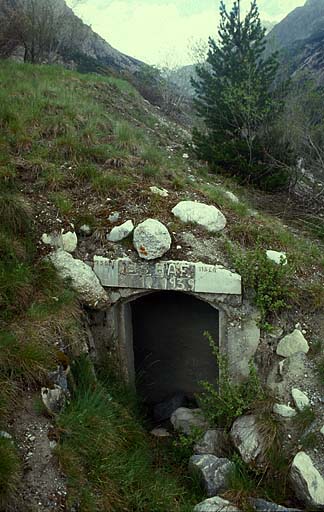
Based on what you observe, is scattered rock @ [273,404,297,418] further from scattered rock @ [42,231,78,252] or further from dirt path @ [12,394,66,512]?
scattered rock @ [42,231,78,252]

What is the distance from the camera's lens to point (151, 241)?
203 inches

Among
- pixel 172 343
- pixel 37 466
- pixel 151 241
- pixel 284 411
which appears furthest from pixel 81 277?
pixel 172 343

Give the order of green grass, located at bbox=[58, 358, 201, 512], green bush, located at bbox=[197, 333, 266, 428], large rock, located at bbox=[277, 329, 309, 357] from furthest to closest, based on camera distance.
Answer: large rock, located at bbox=[277, 329, 309, 357], green bush, located at bbox=[197, 333, 266, 428], green grass, located at bbox=[58, 358, 201, 512]

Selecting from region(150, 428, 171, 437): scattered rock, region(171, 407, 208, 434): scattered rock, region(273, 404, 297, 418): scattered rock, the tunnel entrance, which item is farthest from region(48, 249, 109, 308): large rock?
region(273, 404, 297, 418): scattered rock

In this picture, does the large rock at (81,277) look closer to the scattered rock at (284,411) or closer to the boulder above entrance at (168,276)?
the boulder above entrance at (168,276)

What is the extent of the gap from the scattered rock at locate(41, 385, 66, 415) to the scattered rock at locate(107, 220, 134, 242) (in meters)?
2.05

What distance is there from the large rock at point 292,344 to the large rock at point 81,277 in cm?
208

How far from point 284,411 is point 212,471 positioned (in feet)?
3.05

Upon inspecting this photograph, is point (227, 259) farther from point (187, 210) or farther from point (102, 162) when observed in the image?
point (102, 162)

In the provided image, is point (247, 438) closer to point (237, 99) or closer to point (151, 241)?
point (151, 241)

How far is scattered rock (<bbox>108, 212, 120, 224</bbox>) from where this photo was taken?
5508 mm

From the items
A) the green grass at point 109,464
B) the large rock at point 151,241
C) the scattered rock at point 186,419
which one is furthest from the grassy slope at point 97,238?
the scattered rock at point 186,419

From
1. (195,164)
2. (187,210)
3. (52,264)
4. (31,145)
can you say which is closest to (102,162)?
(31,145)

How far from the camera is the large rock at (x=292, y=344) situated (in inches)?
188
